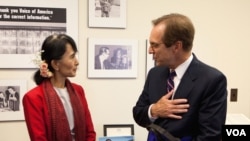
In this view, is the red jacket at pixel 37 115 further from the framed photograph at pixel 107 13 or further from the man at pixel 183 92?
the framed photograph at pixel 107 13

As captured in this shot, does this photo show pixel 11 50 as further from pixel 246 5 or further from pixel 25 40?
pixel 246 5

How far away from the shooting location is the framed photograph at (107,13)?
224cm

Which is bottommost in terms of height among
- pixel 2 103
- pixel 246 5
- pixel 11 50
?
pixel 2 103

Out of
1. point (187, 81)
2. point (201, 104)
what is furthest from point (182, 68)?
point (201, 104)

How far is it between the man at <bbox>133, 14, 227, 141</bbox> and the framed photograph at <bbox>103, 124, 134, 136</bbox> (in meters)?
0.84

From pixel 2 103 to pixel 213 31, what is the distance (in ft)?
5.41

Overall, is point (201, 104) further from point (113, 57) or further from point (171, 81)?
point (113, 57)

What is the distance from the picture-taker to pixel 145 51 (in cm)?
235

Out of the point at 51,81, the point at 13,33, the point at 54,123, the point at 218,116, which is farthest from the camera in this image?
the point at 13,33

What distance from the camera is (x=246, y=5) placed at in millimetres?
2500

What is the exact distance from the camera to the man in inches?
49.9

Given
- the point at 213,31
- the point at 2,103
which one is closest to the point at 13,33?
the point at 2,103

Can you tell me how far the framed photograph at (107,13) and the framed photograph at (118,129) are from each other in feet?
2.40

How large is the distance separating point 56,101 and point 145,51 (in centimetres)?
93
